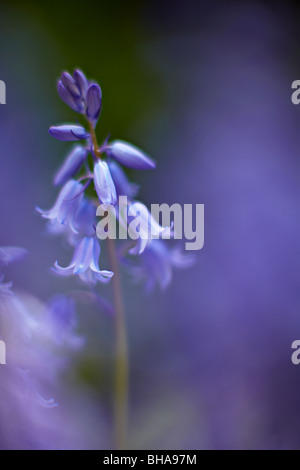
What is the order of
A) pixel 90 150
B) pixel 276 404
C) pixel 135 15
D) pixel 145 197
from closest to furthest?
1. pixel 90 150
2. pixel 276 404
3. pixel 145 197
4. pixel 135 15

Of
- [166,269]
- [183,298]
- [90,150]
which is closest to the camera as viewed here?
[90,150]

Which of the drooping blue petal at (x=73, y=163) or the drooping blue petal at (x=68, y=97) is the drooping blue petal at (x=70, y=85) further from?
the drooping blue petal at (x=73, y=163)

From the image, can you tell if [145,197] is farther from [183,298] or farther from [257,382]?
[257,382]

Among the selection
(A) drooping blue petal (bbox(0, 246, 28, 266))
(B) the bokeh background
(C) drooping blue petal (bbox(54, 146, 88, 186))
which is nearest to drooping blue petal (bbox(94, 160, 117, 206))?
(C) drooping blue petal (bbox(54, 146, 88, 186))

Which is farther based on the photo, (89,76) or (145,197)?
(89,76)

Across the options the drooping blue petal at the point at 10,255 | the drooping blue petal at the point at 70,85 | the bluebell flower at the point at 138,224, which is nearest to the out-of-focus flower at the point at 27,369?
the drooping blue petal at the point at 10,255

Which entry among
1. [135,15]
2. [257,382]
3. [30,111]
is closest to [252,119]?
[135,15]
